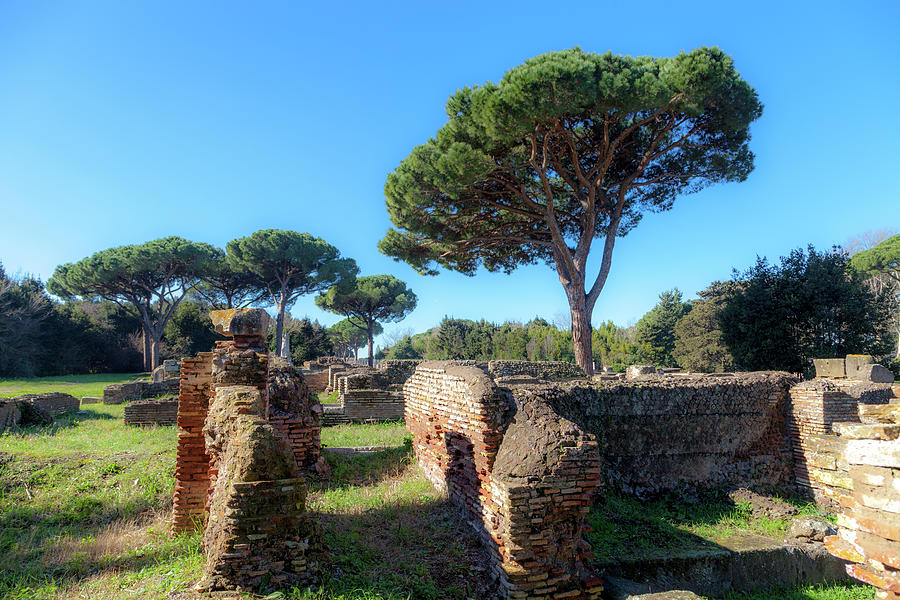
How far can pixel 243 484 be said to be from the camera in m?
3.20

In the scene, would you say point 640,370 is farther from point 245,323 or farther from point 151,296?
point 151,296

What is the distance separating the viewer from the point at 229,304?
32.1 metres

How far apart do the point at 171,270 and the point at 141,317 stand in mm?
3870

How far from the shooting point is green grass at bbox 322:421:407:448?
875 cm

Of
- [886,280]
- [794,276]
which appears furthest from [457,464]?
[886,280]

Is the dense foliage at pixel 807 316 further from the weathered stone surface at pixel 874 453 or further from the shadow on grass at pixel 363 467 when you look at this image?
the weathered stone surface at pixel 874 453

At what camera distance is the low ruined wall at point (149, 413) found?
10664 millimetres

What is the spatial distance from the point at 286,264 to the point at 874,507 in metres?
30.4

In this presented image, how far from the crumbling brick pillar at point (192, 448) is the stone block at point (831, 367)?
1140 centimetres

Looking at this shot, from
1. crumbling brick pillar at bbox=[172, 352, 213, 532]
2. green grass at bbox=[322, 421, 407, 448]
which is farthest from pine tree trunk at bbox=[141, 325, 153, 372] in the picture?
crumbling brick pillar at bbox=[172, 352, 213, 532]

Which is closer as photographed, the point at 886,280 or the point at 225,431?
the point at 225,431

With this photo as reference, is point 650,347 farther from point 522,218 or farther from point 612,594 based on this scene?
point 612,594

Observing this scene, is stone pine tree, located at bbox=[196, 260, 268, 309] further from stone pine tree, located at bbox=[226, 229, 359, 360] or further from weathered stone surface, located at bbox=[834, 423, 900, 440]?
weathered stone surface, located at bbox=[834, 423, 900, 440]

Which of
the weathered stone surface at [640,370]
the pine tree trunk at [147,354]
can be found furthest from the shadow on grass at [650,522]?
the pine tree trunk at [147,354]
